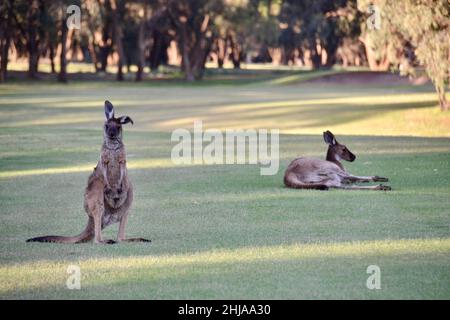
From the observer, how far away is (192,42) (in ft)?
263

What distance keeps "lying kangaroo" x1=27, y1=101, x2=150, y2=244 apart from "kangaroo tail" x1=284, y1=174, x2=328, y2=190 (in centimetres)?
534

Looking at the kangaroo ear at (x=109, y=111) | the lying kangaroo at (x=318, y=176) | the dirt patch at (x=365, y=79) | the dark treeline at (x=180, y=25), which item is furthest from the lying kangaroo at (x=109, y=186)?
the dirt patch at (x=365, y=79)

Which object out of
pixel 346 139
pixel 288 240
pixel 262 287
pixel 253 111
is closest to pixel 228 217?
pixel 288 240

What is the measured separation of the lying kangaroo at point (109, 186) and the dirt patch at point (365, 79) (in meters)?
56.9

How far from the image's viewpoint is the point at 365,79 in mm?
68562

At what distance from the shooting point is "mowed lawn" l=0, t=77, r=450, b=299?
29.6ft

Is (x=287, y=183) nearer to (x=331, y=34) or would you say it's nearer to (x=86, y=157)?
(x=86, y=157)

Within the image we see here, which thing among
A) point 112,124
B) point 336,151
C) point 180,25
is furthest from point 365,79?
point 112,124

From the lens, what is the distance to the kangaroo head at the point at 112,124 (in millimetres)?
10594

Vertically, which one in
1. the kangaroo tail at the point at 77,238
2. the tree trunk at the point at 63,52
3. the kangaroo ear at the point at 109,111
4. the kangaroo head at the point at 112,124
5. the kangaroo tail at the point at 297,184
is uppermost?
the tree trunk at the point at 63,52

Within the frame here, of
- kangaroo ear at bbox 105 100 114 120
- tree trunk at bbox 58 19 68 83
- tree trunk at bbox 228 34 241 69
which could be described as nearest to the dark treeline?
tree trunk at bbox 58 19 68 83

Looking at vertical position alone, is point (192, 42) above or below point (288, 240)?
above

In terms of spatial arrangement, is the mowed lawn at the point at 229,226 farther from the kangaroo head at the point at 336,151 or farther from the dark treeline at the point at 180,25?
the dark treeline at the point at 180,25

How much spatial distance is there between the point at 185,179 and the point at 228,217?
486cm
